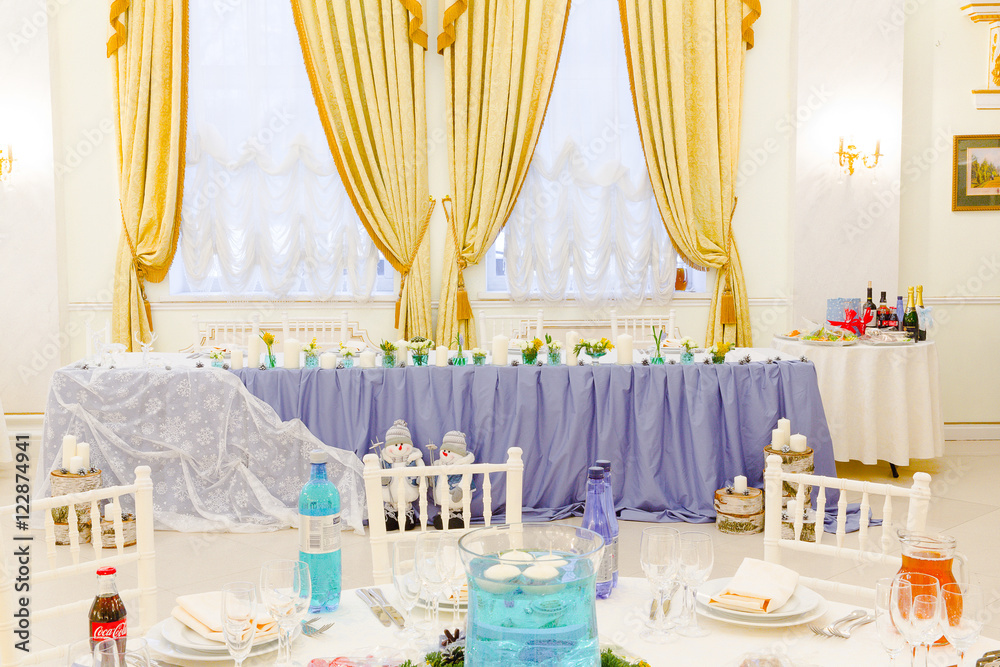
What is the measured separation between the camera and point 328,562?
1593 mm

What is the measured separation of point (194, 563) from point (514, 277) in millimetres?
3270

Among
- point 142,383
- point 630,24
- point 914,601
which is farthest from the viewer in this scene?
point 630,24

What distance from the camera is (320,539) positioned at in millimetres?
1578

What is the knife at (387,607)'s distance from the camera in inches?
60.8

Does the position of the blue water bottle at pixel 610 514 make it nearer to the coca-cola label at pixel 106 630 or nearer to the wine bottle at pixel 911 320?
the coca-cola label at pixel 106 630

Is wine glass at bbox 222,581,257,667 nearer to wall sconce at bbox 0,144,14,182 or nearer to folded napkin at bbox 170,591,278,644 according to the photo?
folded napkin at bbox 170,591,278,644

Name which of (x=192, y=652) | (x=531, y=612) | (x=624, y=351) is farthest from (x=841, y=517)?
(x=624, y=351)

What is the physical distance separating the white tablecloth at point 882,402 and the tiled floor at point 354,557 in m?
0.34

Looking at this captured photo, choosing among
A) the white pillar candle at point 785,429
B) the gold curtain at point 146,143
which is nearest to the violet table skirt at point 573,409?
the white pillar candle at point 785,429

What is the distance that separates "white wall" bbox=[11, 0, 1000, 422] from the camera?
618 cm

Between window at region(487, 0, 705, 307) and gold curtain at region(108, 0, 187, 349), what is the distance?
2.35 meters

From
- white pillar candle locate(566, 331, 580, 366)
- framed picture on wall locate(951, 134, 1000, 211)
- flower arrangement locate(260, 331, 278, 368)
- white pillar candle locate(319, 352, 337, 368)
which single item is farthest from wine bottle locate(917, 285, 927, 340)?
flower arrangement locate(260, 331, 278, 368)

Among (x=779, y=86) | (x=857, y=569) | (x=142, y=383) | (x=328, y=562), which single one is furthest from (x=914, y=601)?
(x=779, y=86)

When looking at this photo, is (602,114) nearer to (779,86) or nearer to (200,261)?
(779,86)
